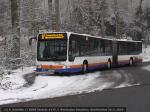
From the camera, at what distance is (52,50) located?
26688mm

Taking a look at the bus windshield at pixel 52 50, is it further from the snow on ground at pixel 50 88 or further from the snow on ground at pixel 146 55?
the snow on ground at pixel 146 55

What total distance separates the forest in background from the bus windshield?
196 cm

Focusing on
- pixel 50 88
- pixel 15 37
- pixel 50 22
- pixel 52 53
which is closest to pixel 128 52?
pixel 50 22

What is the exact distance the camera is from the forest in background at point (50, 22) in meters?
30.4

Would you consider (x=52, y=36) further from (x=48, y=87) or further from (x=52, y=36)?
(x=48, y=87)

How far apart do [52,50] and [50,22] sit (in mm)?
21631

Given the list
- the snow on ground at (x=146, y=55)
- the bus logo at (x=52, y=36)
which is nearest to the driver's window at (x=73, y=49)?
the bus logo at (x=52, y=36)


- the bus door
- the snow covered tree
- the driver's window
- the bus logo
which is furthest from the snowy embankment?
the bus door

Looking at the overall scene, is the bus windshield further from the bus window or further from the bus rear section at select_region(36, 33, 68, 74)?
the bus window

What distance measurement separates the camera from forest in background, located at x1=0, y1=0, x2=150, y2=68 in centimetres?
3041

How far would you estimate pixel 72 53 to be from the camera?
88.1ft

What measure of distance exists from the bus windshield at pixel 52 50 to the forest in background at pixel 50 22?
1.96m

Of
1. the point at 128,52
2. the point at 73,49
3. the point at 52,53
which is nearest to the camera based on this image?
the point at 52,53

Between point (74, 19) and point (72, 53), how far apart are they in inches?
1213
